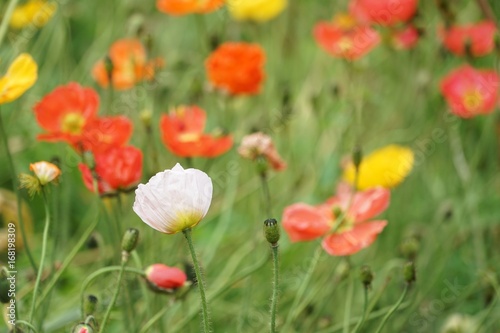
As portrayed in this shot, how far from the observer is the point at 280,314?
1.31 m

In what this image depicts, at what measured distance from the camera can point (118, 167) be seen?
100cm

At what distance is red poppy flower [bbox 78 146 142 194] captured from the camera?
3.26ft

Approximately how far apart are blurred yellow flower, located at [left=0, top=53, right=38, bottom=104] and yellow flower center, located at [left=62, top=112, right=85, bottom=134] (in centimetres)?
12

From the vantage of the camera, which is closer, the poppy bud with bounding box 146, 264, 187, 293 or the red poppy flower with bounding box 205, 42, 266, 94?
the poppy bud with bounding box 146, 264, 187, 293

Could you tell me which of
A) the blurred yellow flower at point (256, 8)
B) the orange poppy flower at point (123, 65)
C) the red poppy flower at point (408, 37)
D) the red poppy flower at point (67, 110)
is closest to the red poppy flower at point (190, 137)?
the red poppy flower at point (67, 110)

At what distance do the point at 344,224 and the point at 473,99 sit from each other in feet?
1.67

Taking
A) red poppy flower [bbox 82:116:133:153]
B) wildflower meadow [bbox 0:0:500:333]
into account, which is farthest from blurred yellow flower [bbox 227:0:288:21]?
red poppy flower [bbox 82:116:133:153]

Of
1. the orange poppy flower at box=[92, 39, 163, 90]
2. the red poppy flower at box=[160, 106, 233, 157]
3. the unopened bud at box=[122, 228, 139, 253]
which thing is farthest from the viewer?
the orange poppy flower at box=[92, 39, 163, 90]

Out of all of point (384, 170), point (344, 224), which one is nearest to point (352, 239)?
point (344, 224)

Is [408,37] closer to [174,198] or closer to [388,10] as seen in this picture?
[388,10]

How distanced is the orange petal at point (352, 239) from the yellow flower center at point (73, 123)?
37cm

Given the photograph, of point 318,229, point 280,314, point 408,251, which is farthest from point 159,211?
point 280,314

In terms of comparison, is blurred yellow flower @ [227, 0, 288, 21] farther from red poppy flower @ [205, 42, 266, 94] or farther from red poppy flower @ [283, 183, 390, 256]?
red poppy flower @ [283, 183, 390, 256]

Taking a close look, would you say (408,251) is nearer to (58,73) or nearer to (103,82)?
(103,82)
